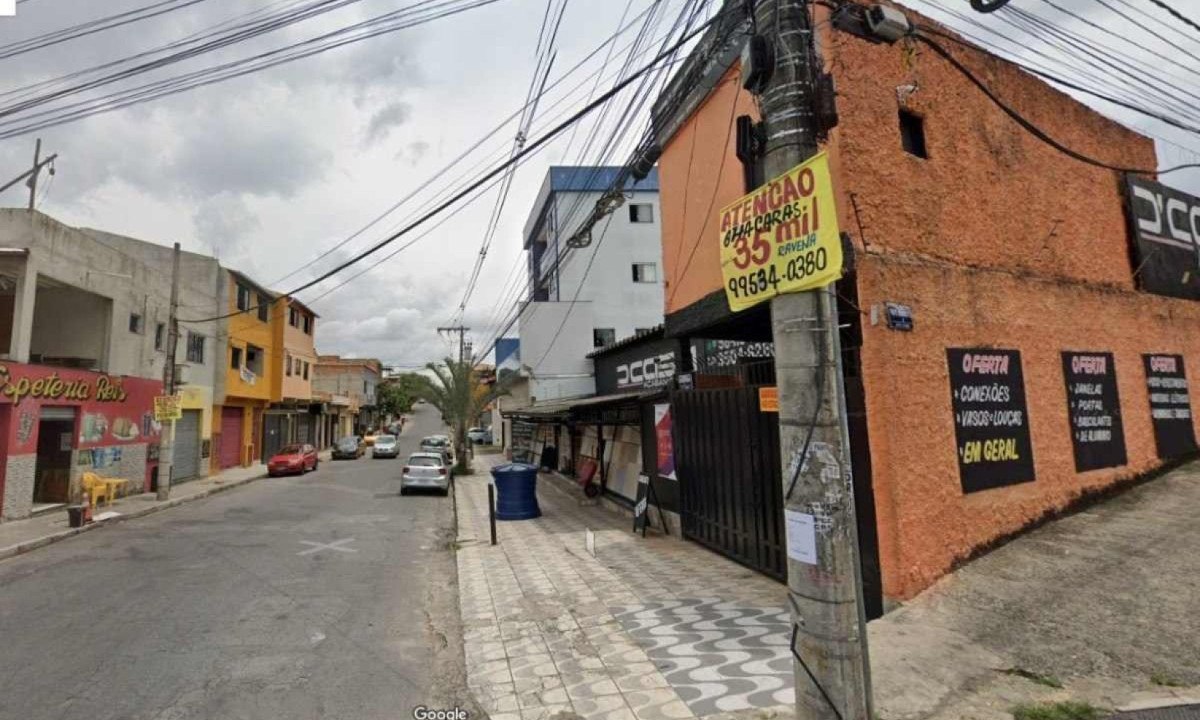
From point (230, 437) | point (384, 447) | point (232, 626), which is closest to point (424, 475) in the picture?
point (232, 626)

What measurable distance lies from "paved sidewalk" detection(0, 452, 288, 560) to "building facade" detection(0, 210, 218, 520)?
66 cm

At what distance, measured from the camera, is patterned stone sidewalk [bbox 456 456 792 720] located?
447 centimetres

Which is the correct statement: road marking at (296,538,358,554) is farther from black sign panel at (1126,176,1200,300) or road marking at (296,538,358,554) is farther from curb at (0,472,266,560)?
black sign panel at (1126,176,1200,300)

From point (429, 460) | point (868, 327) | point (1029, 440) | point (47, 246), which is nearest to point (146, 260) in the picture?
point (47, 246)

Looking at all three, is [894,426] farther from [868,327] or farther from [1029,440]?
[1029,440]

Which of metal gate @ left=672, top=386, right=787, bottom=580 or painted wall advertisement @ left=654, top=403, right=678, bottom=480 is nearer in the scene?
metal gate @ left=672, top=386, right=787, bottom=580

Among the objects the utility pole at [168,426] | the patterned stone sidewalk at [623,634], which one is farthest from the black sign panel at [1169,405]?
the utility pole at [168,426]

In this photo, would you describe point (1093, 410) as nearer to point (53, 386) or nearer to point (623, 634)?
point (623, 634)

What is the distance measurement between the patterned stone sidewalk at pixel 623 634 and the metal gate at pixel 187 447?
18.8m

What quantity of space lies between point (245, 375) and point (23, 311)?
14.5 m

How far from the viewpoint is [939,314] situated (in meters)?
6.50

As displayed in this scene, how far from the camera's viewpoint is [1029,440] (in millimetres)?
7082

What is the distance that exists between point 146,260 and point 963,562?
28.9 m

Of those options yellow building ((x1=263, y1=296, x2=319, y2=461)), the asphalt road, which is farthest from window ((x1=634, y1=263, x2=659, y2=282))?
the asphalt road
